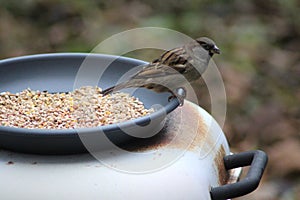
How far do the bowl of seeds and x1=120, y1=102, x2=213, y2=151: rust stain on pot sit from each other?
20 mm

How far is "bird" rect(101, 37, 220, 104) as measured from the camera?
144cm

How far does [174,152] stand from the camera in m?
1.30

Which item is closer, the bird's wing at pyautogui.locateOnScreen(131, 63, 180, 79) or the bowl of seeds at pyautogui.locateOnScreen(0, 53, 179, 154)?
the bowl of seeds at pyautogui.locateOnScreen(0, 53, 179, 154)

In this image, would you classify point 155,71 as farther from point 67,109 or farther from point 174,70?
point 67,109

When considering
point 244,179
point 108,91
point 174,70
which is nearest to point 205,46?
point 174,70

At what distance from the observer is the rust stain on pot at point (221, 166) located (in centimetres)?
140

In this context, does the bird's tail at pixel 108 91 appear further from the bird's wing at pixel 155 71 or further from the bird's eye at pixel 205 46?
the bird's eye at pixel 205 46

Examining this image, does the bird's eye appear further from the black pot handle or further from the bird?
the black pot handle

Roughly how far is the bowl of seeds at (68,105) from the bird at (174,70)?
31 millimetres

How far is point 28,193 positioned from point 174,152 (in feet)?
1.02

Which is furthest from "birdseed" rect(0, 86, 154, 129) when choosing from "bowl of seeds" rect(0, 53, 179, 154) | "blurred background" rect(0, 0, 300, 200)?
"blurred background" rect(0, 0, 300, 200)

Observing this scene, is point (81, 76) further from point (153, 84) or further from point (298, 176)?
point (298, 176)

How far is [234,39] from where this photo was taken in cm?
321

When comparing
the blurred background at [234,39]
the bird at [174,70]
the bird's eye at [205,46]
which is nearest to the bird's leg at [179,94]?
the bird at [174,70]
